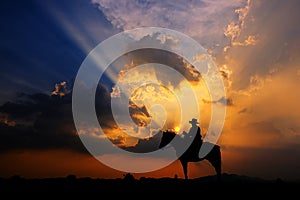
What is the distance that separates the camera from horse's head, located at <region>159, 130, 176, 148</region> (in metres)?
29.1

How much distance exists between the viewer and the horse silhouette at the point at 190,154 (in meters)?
28.1

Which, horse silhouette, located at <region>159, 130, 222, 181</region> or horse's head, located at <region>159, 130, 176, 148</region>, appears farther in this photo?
horse's head, located at <region>159, 130, 176, 148</region>

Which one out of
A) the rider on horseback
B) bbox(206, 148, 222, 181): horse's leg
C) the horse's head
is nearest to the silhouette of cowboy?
the rider on horseback

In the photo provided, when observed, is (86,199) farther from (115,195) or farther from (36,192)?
(36,192)

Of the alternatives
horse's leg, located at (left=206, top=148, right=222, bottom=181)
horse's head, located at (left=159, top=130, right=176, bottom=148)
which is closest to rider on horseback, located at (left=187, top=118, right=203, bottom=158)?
horse's head, located at (left=159, top=130, right=176, bottom=148)

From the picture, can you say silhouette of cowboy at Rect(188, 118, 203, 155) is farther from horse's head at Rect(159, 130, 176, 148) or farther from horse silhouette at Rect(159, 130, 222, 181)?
horse's head at Rect(159, 130, 176, 148)

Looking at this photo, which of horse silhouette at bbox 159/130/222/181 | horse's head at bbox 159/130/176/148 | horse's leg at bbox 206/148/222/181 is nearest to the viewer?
horse silhouette at bbox 159/130/222/181

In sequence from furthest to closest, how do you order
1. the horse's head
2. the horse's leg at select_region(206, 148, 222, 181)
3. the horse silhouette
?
the horse's leg at select_region(206, 148, 222, 181) → the horse's head → the horse silhouette

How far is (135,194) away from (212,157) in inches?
709

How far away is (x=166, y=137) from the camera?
29.4m

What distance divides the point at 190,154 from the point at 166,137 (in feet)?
9.18

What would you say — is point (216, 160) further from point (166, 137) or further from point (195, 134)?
point (166, 137)

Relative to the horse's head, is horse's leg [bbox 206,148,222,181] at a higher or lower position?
lower

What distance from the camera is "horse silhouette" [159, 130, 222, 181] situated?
28.1 meters
